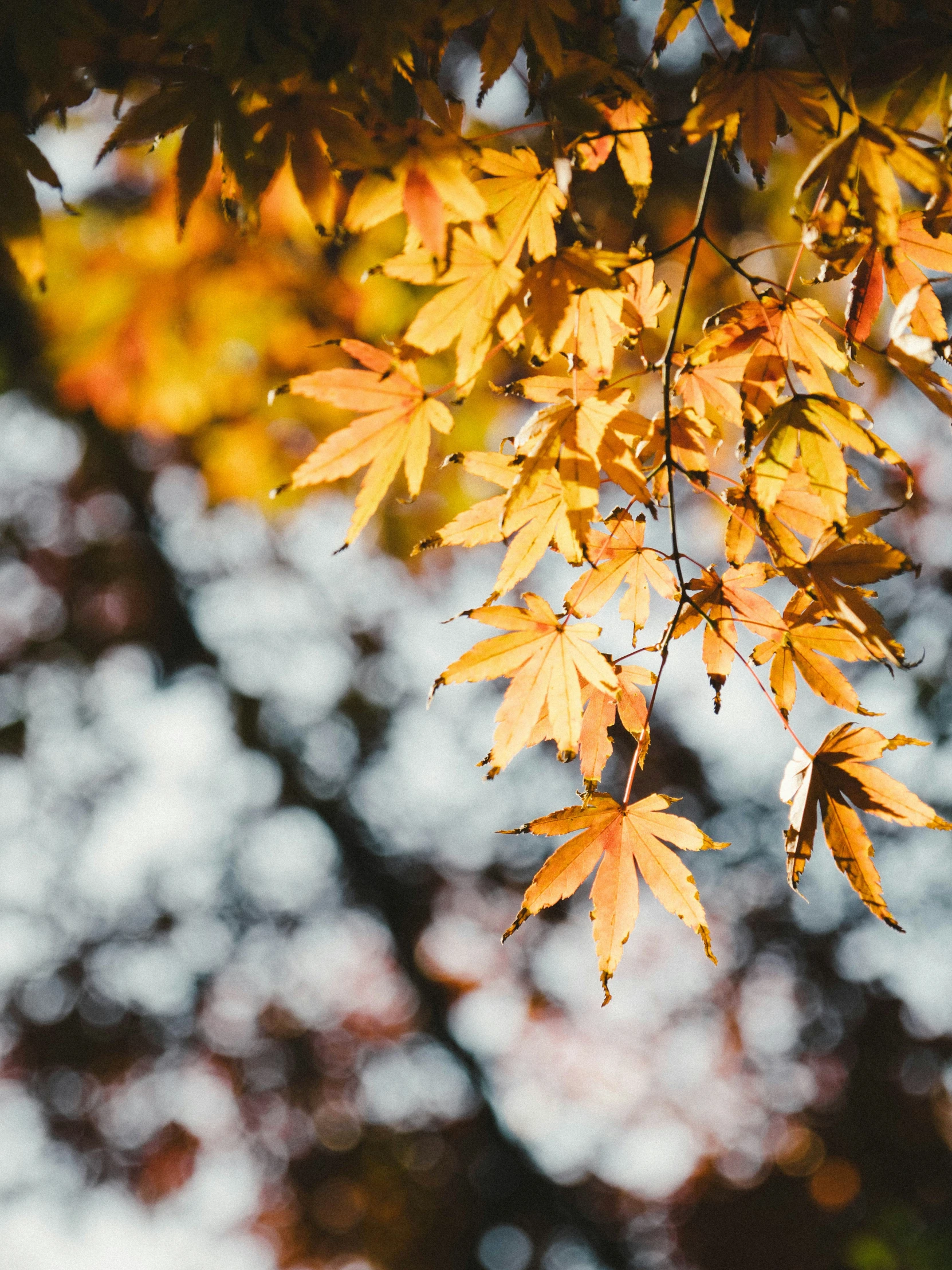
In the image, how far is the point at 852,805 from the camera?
1.03 meters

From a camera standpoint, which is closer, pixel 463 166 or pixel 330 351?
pixel 463 166

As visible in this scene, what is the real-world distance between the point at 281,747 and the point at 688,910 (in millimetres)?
5720

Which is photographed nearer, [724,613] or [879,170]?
[879,170]

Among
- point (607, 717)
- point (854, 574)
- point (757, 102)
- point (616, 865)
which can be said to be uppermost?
point (757, 102)

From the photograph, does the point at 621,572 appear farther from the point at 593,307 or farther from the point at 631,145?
the point at 631,145

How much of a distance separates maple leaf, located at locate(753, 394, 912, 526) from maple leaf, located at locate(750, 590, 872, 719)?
0.60 feet

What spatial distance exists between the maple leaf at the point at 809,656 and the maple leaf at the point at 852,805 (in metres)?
0.05

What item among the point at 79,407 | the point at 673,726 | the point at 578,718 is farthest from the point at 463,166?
the point at 673,726

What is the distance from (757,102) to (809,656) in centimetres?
71

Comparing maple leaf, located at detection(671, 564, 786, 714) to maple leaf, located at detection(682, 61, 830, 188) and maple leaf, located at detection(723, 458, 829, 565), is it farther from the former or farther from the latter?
maple leaf, located at detection(682, 61, 830, 188)

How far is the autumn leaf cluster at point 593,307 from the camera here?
0.77m

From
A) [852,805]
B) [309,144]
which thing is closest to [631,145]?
[309,144]

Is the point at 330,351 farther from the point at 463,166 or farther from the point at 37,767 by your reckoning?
the point at 37,767

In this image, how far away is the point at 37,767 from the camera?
251 inches
